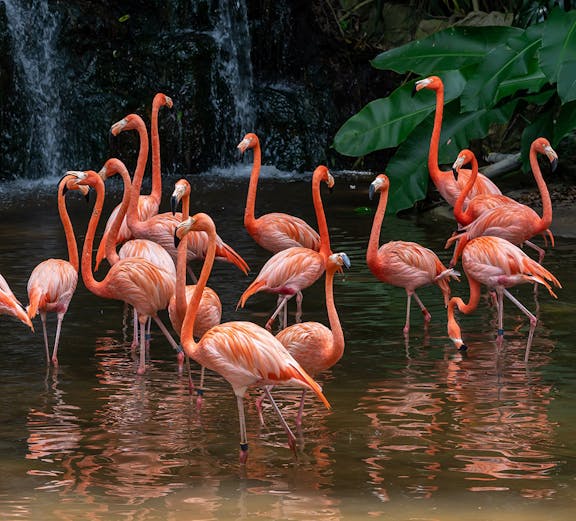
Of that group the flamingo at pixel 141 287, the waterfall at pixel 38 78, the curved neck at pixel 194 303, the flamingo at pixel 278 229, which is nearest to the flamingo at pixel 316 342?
the curved neck at pixel 194 303

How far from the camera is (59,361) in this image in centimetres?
659

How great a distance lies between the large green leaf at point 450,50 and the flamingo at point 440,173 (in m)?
0.19

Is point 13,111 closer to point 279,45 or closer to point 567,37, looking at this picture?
point 279,45

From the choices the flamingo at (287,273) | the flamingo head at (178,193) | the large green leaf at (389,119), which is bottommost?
the flamingo at (287,273)

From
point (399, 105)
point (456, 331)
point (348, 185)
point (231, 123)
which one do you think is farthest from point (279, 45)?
point (456, 331)

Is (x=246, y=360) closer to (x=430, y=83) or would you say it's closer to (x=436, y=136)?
(x=430, y=83)

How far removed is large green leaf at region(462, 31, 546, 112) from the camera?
808 cm

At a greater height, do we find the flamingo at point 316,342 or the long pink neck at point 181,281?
the long pink neck at point 181,281

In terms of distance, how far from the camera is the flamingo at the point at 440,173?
8398mm

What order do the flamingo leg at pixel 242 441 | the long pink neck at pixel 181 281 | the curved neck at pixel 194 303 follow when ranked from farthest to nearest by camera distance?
the long pink neck at pixel 181 281 < the curved neck at pixel 194 303 < the flamingo leg at pixel 242 441

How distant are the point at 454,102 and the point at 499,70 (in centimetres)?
86

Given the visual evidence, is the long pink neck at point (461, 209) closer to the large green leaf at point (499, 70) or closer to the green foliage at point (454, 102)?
the green foliage at point (454, 102)

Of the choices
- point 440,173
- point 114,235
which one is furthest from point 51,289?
point 440,173

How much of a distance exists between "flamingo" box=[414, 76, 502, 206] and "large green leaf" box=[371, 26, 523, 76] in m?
0.19
